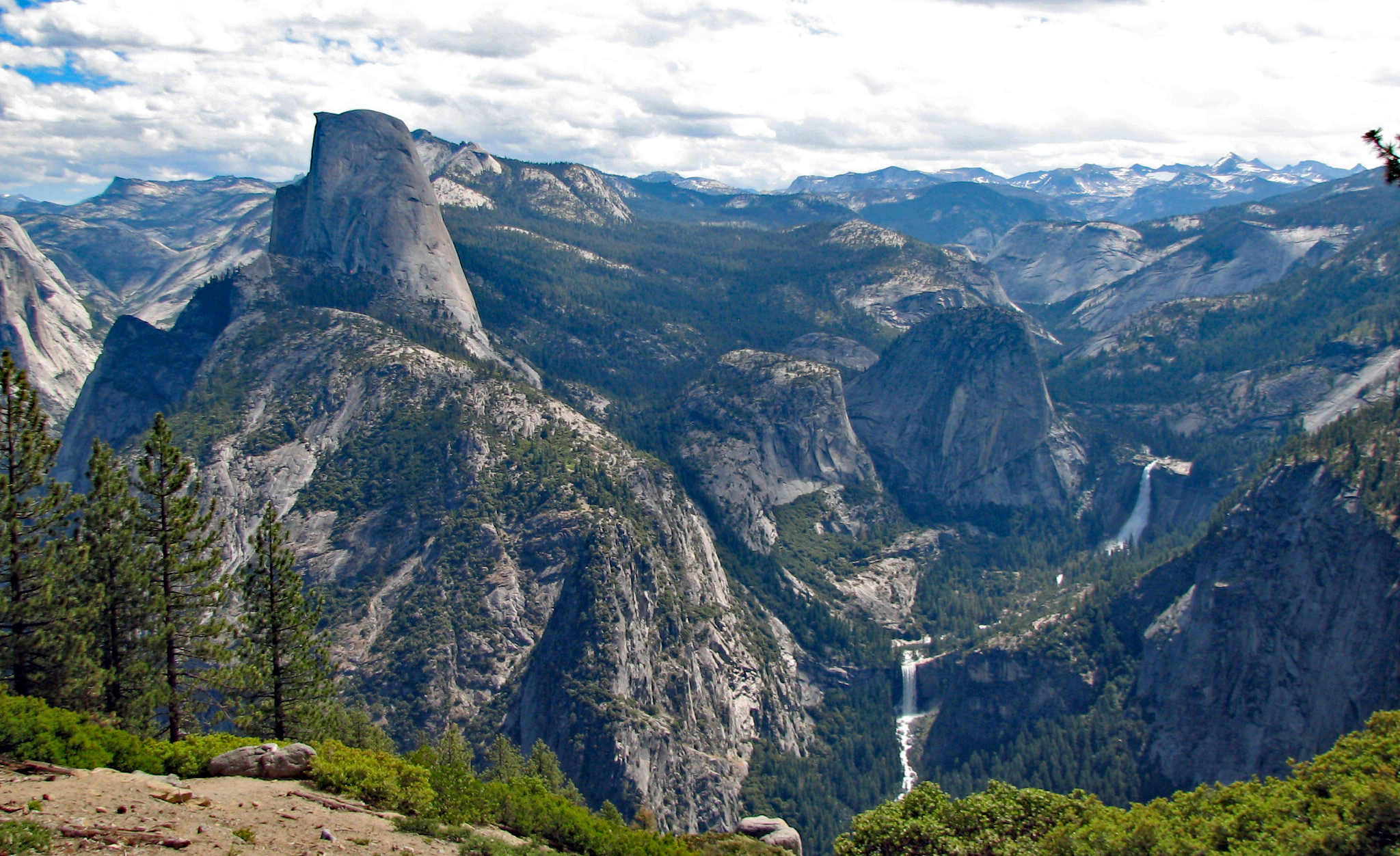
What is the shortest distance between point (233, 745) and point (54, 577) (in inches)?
487

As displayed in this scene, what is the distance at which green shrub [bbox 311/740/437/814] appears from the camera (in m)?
37.2

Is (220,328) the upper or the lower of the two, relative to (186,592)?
→ upper

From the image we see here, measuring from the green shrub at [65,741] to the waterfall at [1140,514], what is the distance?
598 ft

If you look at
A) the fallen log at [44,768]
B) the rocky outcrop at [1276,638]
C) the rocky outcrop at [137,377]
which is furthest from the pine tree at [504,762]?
the rocky outcrop at [137,377]

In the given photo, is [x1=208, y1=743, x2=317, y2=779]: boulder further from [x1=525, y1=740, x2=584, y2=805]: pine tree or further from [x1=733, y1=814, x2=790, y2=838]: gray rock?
[x1=525, y1=740, x2=584, y2=805]: pine tree

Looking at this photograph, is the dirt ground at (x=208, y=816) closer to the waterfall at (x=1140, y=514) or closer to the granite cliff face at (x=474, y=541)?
the granite cliff face at (x=474, y=541)

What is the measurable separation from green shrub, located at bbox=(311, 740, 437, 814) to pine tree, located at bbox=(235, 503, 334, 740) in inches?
478

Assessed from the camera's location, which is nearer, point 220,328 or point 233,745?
point 233,745

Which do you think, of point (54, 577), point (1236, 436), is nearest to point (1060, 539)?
point (1236, 436)

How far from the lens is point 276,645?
2020 inches

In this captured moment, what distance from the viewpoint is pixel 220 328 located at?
168750 mm

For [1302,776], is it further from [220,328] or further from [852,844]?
[220,328]

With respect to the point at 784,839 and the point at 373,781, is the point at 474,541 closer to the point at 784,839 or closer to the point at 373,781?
the point at 784,839

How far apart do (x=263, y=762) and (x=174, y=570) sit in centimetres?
1508
